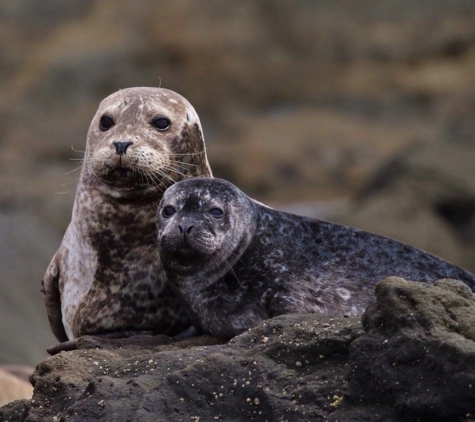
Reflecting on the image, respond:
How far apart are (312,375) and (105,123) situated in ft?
10.6

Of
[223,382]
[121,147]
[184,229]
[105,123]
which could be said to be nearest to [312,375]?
[223,382]

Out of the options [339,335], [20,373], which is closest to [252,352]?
[339,335]

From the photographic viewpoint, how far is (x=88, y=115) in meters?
33.0

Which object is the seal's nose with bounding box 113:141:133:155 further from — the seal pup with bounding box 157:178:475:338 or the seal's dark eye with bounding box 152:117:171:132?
the seal pup with bounding box 157:178:475:338

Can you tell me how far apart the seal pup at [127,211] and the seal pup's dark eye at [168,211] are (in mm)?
617

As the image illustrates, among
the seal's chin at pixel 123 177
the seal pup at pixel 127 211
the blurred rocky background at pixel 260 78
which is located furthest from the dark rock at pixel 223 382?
the blurred rocky background at pixel 260 78

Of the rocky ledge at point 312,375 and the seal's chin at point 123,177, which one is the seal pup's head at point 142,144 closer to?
the seal's chin at point 123,177

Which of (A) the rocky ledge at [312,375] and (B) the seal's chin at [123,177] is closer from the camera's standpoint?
(A) the rocky ledge at [312,375]

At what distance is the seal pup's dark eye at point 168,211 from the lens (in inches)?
307

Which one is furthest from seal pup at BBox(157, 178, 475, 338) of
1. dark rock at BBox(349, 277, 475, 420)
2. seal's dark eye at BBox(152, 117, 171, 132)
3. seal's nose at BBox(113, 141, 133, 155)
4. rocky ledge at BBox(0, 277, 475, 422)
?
dark rock at BBox(349, 277, 475, 420)

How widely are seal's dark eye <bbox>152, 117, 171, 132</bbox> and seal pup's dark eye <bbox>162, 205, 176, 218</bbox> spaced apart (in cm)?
102

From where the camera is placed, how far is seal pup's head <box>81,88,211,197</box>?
8367mm

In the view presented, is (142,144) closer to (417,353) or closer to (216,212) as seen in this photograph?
(216,212)

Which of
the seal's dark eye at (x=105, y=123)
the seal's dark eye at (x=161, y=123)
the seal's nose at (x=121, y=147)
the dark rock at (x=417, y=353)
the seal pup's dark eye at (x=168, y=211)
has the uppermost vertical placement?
the seal's dark eye at (x=105, y=123)
